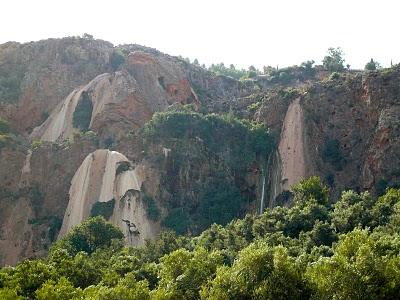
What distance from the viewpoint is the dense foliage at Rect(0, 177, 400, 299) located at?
22.7m

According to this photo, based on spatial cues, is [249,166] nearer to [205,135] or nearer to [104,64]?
[205,135]

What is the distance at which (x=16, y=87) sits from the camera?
2726 inches

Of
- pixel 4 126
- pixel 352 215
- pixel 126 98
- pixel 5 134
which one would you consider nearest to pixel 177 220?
pixel 126 98

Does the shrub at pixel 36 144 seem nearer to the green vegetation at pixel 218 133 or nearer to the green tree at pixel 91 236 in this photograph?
the green vegetation at pixel 218 133

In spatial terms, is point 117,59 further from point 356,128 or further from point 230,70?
point 230,70

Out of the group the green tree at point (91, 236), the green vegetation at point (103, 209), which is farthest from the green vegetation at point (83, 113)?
the green tree at point (91, 236)

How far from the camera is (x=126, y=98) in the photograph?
6619 cm

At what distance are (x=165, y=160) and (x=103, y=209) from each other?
763 centimetres

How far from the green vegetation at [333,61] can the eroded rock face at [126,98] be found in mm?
21390

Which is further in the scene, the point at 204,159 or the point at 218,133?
the point at 218,133

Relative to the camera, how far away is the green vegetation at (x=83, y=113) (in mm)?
66188

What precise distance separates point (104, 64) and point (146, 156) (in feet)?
74.3

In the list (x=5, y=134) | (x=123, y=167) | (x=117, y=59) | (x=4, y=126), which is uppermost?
(x=117, y=59)

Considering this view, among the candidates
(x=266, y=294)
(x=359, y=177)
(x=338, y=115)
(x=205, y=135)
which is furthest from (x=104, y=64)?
(x=266, y=294)
